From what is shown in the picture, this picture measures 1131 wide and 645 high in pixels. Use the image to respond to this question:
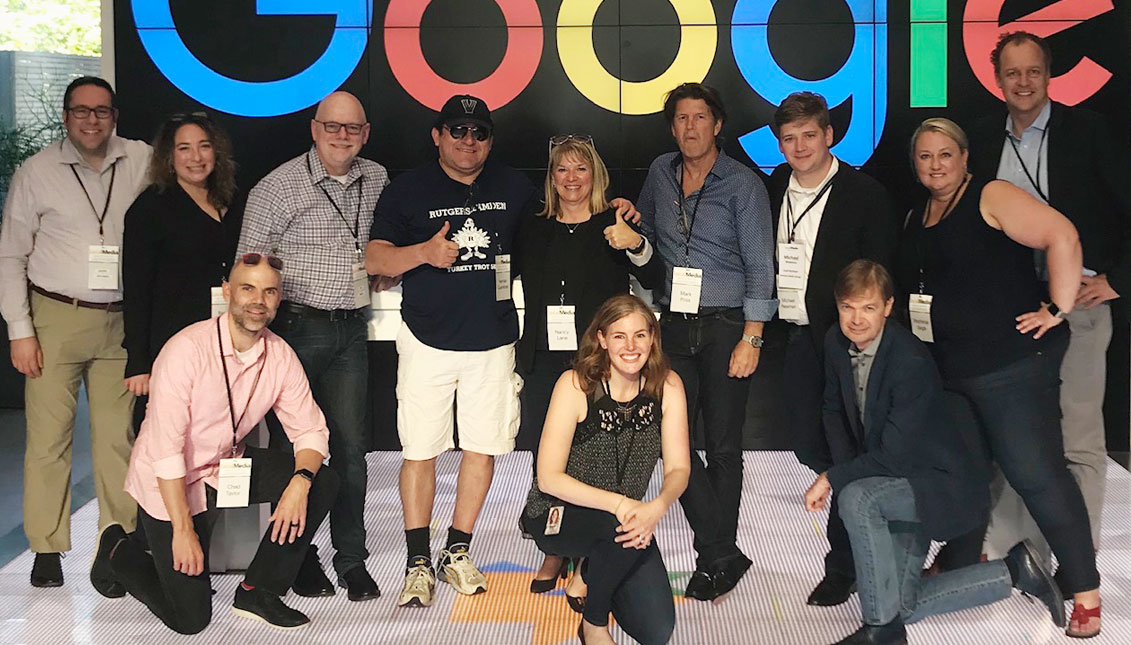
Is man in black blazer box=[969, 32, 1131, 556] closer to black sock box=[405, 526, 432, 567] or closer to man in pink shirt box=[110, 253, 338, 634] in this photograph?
black sock box=[405, 526, 432, 567]

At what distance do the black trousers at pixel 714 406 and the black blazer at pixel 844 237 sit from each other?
0.90ft

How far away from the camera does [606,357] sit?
3.27m

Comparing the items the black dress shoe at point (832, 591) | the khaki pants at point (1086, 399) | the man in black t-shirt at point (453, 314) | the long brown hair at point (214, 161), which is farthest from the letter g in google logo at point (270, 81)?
the khaki pants at point (1086, 399)

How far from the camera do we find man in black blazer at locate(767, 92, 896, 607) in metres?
3.51

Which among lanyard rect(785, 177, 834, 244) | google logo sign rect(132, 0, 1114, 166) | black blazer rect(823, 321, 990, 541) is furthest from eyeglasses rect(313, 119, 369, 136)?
google logo sign rect(132, 0, 1114, 166)

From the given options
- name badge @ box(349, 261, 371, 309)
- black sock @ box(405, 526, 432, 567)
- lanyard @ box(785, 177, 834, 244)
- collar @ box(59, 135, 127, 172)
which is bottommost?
black sock @ box(405, 526, 432, 567)

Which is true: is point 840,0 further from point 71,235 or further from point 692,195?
point 71,235

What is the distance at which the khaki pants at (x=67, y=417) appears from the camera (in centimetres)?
386

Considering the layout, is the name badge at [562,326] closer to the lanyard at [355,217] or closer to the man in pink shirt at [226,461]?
the lanyard at [355,217]

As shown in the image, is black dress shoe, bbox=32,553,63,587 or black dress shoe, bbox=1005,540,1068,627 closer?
black dress shoe, bbox=1005,540,1068,627

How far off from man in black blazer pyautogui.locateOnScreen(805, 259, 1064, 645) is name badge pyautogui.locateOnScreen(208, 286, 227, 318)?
1.85 metres

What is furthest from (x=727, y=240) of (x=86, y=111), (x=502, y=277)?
(x=86, y=111)

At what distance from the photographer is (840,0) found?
17.5 ft

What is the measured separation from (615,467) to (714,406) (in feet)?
1.86
